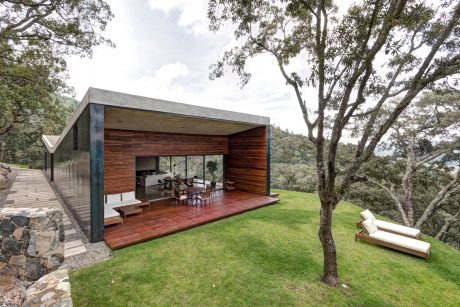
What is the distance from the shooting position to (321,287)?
12.3ft

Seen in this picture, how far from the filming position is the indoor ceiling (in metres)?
6.03

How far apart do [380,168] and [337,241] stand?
36.2ft

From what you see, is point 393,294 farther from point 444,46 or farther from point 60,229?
point 60,229

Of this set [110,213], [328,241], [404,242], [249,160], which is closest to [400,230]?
[404,242]

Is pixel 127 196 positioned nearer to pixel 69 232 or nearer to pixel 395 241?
pixel 69 232

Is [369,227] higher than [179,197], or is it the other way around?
[179,197]

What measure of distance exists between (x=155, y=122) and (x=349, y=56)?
20.7 ft

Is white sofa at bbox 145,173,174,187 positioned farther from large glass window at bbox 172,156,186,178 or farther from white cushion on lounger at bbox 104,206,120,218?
white cushion on lounger at bbox 104,206,120,218

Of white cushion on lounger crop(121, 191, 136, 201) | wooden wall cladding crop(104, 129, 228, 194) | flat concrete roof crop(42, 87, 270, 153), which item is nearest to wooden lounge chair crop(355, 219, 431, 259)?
flat concrete roof crop(42, 87, 270, 153)

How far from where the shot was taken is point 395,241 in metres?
5.41

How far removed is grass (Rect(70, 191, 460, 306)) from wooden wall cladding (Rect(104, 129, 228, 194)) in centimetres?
407

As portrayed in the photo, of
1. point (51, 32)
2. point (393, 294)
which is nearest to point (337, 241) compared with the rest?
point (393, 294)

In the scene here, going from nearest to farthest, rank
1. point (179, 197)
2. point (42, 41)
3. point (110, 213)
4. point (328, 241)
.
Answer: point (328, 241), point (110, 213), point (179, 197), point (42, 41)

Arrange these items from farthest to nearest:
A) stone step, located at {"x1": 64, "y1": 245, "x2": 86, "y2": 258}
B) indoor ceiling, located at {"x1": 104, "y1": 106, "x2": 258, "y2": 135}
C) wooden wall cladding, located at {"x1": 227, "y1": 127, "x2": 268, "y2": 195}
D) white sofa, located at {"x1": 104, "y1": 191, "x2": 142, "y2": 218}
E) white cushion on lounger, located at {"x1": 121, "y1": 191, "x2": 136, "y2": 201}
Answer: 1. wooden wall cladding, located at {"x1": 227, "y1": 127, "x2": 268, "y2": 195}
2. white cushion on lounger, located at {"x1": 121, "y1": 191, "x2": 136, "y2": 201}
3. white sofa, located at {"x1": 104, "y1": 191, "x2": 142, "y2": 218}
4. indoor ceiling, located at {"x1": 104, "y1": 106, "x2": 258, "y2": 135}
5. stone step, located at {"x1": 64, "y1": 245, "x2": 86, "y2": 258}
